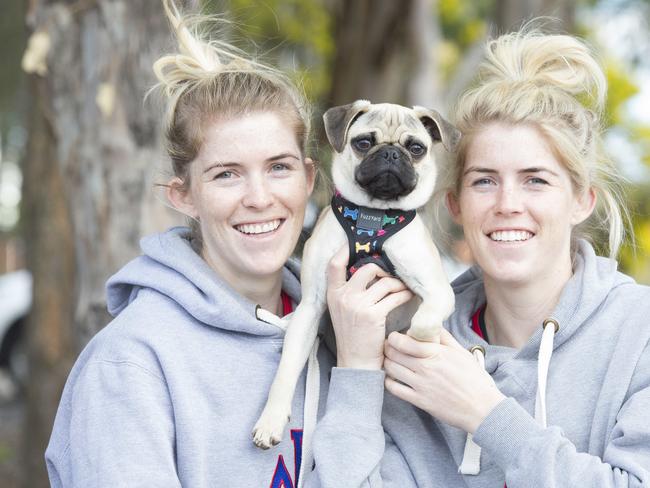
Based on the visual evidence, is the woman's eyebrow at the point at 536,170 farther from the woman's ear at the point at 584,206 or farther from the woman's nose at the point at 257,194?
the woman's nose at the point at 257,194

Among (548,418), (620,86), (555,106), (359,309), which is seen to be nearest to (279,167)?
(359,309)

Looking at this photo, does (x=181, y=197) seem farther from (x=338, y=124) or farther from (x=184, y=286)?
(x=338, y=124)

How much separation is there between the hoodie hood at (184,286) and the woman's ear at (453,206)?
37.3 inches

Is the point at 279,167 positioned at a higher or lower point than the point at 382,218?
higher

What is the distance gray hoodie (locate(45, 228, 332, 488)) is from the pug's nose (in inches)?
31.5

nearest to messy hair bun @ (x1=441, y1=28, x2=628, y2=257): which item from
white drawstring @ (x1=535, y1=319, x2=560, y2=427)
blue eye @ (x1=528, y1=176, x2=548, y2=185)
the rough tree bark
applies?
blue eye @ (x1=528, y1=176, x2=548, y2=185)

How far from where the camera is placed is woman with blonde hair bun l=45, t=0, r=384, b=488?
2631 millimetres

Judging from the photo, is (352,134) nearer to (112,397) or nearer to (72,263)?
(112,397)

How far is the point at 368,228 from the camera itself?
3.21 meters

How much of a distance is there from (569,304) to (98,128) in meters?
2.60

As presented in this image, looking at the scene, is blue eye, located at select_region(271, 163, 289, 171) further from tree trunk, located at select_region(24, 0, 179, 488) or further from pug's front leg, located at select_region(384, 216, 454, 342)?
tree trunk, located at select_region(24, 0, 179, 488)

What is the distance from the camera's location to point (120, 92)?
4160 millimetres

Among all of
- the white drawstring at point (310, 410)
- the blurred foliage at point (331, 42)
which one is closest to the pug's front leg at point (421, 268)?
the white drawstring at point (310, 410)

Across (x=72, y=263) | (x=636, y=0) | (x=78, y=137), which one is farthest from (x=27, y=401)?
(x=636, y=0)
